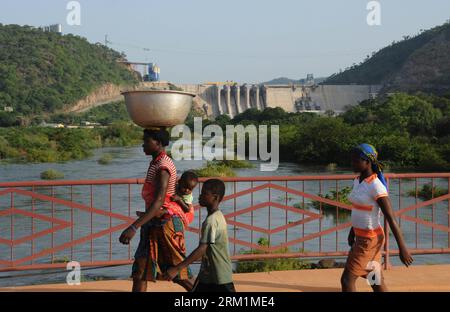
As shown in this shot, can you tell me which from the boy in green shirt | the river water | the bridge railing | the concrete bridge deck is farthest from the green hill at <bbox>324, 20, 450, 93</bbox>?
the boy in green shirt

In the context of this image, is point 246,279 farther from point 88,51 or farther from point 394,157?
point 88,51

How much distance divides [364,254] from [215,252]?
1.21m

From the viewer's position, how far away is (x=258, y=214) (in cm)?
2111

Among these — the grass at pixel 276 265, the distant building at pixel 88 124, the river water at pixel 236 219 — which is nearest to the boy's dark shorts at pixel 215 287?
the river water at pixel 236 219

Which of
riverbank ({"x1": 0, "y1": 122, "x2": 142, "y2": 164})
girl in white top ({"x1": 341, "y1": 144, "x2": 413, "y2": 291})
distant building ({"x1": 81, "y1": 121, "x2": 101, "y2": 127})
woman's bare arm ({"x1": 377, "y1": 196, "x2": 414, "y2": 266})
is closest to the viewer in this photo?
woman's bare arm ({"x1": 377, "y1": 196, "x2": 414, "y2": 266})

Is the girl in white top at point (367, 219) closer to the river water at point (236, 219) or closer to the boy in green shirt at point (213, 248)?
the boy in green shirt at point (213, 248)

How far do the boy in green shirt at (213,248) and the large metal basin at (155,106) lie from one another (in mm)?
814

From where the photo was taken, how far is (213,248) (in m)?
4.68

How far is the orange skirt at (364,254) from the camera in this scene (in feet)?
16.9

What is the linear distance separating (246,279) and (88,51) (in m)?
137

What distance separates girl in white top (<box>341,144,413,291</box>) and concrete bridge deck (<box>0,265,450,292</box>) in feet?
4.19

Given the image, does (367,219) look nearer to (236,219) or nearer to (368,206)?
(368,206)

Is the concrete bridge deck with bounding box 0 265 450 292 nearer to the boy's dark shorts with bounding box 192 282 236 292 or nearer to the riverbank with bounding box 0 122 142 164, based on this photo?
the boy's dark shorts with bounding box 192 282 236 292

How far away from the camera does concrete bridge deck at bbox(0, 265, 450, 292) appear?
6.42 m
